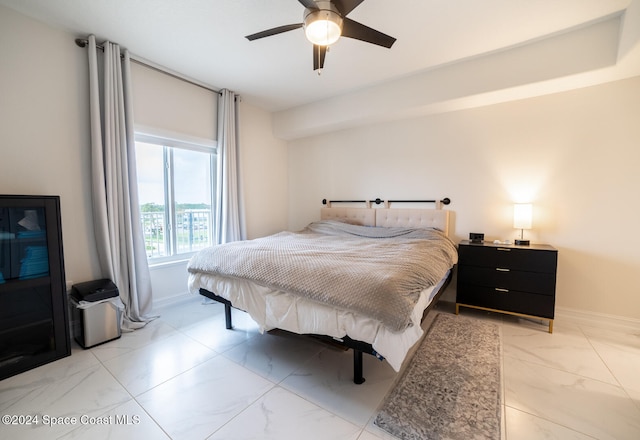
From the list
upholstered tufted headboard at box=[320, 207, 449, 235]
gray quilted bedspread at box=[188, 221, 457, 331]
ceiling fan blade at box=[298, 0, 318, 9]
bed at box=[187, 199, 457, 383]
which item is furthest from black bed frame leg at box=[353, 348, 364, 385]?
ceiling fan blade at box=[298, 0, 318, 9]

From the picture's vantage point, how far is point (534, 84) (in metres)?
2.55

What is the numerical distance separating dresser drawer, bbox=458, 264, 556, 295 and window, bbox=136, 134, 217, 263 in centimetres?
339

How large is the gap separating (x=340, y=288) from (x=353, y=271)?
154 mm

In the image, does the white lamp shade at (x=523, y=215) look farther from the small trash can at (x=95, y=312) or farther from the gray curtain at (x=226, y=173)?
the small trash can at (x=95, y=312)

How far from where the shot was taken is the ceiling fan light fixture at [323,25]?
5.70ft

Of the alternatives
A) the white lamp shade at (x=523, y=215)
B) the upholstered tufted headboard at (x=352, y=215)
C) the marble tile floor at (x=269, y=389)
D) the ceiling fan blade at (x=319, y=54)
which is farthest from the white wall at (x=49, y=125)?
the white lamp shade at (x=523, y=215)

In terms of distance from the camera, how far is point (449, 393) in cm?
171

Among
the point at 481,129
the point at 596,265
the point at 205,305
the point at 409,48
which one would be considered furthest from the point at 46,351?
the point at 596,265

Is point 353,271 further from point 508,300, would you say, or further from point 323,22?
point 508,300

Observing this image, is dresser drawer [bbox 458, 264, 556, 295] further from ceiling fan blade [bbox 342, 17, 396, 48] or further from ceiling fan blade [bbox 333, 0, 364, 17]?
ceiling fan blade [bbox 333, 0, 364, 17]

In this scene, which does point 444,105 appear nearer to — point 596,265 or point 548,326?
point 596,265

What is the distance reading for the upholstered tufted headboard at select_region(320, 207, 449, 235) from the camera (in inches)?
131

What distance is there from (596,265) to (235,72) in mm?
4536

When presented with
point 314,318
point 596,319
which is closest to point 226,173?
point 314,318
